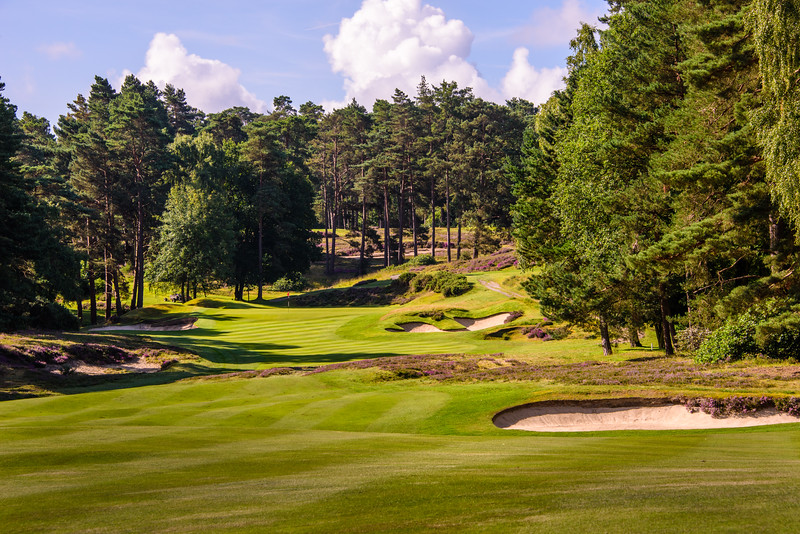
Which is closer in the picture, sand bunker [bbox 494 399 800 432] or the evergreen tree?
sand bunker [bbox 494 399 800 432]

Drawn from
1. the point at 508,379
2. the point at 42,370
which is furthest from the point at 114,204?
the point at 508,379

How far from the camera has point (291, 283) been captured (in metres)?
90.9

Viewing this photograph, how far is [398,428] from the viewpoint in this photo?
704 inches

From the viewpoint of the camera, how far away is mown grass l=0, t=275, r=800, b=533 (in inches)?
226

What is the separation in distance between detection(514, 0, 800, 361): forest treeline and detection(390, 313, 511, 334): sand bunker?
12.6 metres

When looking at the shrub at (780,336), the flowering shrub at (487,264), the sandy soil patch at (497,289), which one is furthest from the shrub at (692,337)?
the flowering shrub at (487,264)

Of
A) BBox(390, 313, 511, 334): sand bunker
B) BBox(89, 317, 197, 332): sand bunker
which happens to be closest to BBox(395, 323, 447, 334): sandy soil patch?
BBox(390, 313, 511, 334): sand bunker

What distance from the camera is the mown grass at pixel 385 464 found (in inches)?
226

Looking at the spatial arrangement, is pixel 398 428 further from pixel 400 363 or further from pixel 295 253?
pixel 295 253

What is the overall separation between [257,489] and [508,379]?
1995cm

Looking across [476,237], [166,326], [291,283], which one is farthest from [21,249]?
[476,237]

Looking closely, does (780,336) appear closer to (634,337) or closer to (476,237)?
(634,337)

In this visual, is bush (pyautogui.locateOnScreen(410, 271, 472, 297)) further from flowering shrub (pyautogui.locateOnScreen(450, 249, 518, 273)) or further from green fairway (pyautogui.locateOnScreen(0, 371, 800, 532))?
green fairway (pyautogui.locateOnScreen(0, 371, 800, 532))

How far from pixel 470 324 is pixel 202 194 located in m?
43.2
